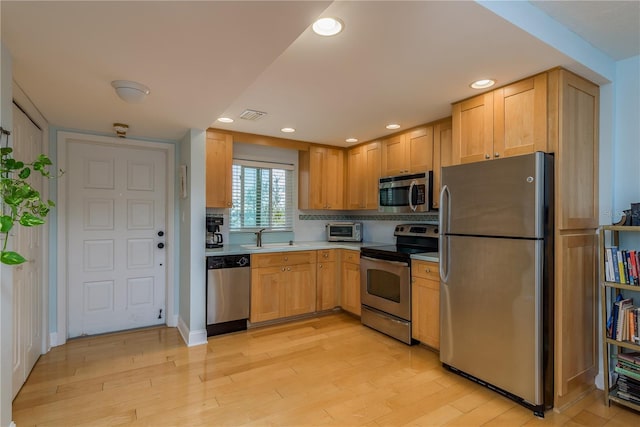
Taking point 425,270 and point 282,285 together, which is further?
point 282,285

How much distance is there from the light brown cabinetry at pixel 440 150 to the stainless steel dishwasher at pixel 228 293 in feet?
6.97

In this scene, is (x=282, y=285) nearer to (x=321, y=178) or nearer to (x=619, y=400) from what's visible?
(x=321, y=178)

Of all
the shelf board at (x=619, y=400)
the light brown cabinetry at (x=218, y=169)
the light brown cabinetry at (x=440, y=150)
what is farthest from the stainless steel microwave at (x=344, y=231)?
the shelf board at (x=619, y=400)

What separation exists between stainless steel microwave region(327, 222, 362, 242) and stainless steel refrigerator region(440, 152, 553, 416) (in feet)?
6.33

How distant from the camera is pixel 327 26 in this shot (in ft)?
5.57

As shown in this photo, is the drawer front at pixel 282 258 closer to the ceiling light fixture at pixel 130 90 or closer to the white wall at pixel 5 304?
the ceiling light fixture at pixel 130 90

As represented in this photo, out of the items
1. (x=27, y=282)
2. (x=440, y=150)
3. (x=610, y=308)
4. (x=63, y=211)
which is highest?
(x=440, y=150)

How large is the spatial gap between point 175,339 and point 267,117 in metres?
2.44

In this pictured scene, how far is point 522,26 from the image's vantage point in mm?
1713

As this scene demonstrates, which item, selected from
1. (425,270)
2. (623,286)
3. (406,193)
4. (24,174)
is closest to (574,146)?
(623,286)

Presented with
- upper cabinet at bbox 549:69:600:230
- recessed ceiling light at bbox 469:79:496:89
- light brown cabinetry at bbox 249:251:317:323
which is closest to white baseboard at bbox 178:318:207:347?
light brown cabinetry at bbox 249:251:317:323

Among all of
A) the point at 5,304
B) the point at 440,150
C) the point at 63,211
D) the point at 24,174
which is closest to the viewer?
the point at 24,174

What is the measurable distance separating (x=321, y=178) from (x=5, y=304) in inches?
135

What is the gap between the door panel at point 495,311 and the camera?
2.10m
